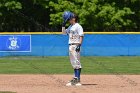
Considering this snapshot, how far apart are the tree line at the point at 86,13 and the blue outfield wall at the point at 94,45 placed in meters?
6.12

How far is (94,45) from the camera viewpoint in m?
30.5

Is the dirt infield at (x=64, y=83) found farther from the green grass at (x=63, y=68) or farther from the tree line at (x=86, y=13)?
the tree line at (x=86, y=13)

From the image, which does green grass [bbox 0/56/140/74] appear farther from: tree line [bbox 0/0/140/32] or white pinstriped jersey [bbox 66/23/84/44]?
tree line [bbox 0/0/140/32]

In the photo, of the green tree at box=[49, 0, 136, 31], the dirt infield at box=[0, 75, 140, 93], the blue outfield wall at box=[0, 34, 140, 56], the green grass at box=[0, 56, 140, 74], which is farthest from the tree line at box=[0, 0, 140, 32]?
the dirt infield at box=[0, 75, 140, 93]

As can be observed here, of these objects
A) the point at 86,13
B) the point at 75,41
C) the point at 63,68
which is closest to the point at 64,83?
the point at 75,41

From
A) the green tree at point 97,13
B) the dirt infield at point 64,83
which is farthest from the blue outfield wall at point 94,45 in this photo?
the dirt infield at point 64,83

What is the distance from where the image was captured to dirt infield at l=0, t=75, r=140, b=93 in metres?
12.0

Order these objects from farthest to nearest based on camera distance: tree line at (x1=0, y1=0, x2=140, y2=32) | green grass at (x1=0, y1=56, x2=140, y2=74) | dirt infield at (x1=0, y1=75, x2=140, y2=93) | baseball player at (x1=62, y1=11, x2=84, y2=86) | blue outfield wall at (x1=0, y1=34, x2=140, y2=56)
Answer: tree line at (x1=0, y1=0, x2=140, y2=32) < blue outfield wall at (x1=0, y1=34, x2=140, y2=56) < green grass at (x1=0, y1=56, x2=140, y2=74) < baseball player at (x1=62, y1=11, x2=84, y2=86) < dirt infield at (x1=0, y1=75, x2=140, y2=93)

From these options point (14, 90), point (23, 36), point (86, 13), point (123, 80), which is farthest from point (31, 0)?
point (14, 90)

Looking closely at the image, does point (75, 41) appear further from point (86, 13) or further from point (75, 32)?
point (86, 13)

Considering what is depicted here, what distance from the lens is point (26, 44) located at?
2998cm

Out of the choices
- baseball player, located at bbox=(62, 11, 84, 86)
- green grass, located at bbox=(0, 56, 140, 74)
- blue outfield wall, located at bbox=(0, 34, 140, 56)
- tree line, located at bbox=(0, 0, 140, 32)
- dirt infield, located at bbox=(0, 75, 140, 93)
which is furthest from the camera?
tree line, located at bbox=(0, 0, 140, 32)

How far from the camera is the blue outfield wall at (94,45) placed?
30266 millimetres

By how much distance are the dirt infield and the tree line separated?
67.9 ft
